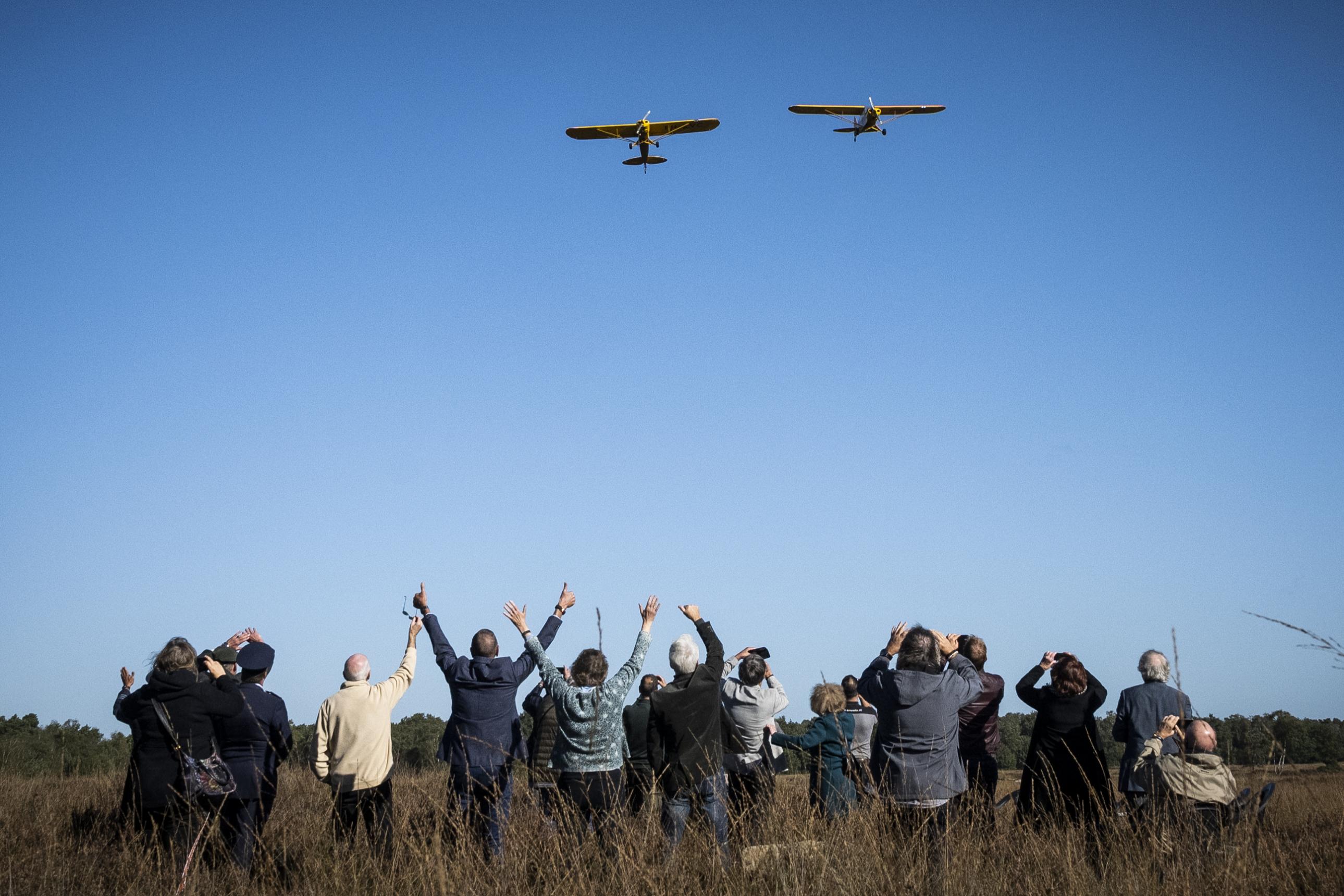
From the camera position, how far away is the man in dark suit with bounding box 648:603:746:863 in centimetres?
691

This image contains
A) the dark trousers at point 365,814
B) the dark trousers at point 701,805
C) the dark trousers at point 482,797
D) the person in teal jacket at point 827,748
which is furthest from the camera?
the person in teal jacket at point 827,748

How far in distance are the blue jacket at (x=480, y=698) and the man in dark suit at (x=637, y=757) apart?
0.89 metres

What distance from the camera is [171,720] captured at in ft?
21.5

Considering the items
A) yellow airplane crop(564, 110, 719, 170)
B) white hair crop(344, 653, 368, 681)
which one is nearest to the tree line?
white hair crop(344, 653, 368, 681)

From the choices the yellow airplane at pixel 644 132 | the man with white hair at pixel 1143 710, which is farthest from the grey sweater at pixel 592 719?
the yellow airplane at pixel 644 132

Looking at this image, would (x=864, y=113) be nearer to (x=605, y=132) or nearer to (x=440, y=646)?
(x=605, y=132)

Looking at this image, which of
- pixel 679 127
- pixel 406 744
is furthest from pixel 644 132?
pixel 406 744

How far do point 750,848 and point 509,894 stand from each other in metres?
1.62

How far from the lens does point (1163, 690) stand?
734cm

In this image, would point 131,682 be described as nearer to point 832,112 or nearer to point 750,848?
point 750,848

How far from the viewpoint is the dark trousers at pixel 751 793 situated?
773cm

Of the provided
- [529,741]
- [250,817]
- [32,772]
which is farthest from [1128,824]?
[32,772]

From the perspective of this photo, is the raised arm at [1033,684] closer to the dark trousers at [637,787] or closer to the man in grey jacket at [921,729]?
the man in grey jacket at [921,729]

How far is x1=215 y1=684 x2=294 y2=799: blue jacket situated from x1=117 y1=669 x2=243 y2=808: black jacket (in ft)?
0.38
